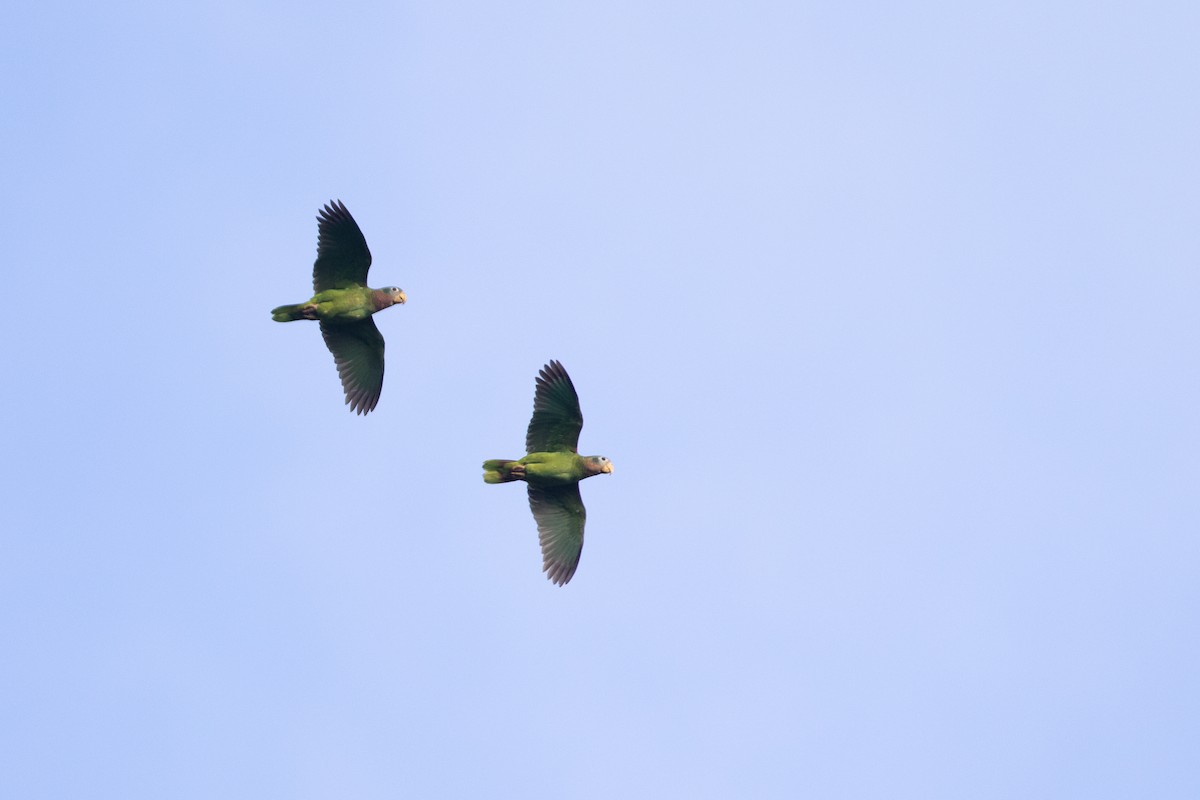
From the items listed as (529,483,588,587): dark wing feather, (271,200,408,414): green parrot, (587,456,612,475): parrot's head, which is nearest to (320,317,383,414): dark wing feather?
(271,200,408,414): green parrot

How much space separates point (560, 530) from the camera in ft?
114

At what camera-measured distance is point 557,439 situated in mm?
33938

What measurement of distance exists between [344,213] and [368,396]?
3.55m

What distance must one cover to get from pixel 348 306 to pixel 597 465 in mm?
5491

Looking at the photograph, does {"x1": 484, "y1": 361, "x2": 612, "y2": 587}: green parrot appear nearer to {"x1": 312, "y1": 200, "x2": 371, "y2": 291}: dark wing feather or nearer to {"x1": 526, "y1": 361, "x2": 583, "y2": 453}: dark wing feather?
{"x1": 526, "y1": 361, "x2": 583, "y2": 453}: dark wing feather

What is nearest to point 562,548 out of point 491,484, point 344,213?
point 491,484

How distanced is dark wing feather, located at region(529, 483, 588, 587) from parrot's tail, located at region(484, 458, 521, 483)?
0.77m

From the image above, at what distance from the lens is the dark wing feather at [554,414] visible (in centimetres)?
3362

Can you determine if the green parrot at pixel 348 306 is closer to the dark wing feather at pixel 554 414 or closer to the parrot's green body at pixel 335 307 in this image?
the parrot's green body at pixel 335 307

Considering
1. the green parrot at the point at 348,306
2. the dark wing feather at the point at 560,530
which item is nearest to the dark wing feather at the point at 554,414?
the dark wing feather at the point at 560,530

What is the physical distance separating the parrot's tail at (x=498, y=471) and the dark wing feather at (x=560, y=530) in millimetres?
771

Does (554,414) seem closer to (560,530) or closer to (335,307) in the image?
(560,530)

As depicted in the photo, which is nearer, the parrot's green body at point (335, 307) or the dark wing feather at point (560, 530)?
the dark wing feather at point (560, 530)

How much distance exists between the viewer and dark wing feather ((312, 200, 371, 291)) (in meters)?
34.9
